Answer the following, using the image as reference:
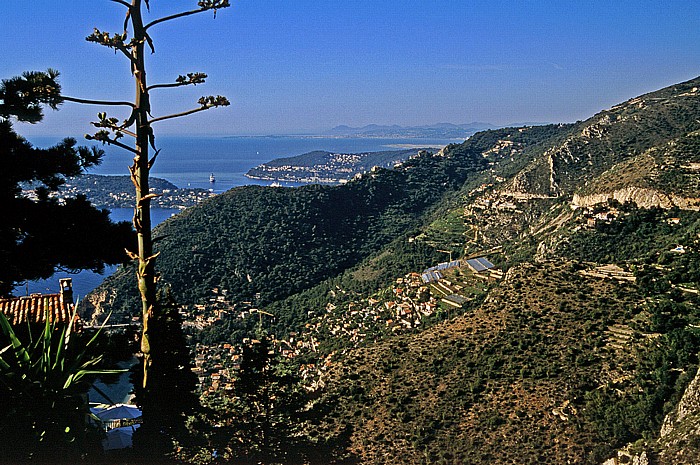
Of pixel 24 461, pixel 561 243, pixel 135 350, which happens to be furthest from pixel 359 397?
pixel 561 243

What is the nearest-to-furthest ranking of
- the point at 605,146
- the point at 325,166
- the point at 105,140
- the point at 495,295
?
the point at 105,140 < the point at 495,295 < the point at 605,146 < the point at 325,166

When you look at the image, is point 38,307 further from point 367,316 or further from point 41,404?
point 367,316

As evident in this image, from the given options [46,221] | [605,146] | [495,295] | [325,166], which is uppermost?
[325,166]

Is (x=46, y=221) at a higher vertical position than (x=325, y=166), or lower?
lower

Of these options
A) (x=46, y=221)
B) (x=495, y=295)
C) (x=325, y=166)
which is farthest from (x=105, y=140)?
(x=325, y=166)

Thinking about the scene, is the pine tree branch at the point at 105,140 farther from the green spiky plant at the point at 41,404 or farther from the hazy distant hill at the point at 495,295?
the hazy distant hill at the point at 495,295

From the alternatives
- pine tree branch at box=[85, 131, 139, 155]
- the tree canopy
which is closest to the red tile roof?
the tree canopy

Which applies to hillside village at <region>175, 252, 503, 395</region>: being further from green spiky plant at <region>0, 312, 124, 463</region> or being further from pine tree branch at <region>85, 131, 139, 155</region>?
pine tree branch at <region>85, 131, 139, 155</region>

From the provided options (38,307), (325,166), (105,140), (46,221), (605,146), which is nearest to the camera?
(105,140)
